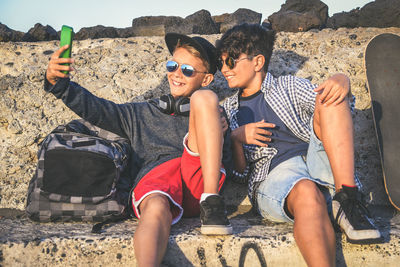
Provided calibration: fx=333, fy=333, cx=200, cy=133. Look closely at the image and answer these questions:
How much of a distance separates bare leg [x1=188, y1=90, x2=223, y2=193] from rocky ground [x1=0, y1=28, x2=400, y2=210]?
55.0 inches

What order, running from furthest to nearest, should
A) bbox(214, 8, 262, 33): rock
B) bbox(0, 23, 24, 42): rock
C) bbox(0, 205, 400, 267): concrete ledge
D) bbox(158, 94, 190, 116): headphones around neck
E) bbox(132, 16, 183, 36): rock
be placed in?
bbox(214, 8, 262, 33): rock → bbox(132, 16, 183, 36): rock → bbox(0, 23, 24, 42): rock → bbox(158, 94, 190, 116): headphones around neck → bbox(0, 205, 400, 267): concrete ledge

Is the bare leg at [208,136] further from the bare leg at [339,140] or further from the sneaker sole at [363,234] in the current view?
the sneaker sole at [363,234]

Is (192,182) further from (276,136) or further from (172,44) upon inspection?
(172,44)

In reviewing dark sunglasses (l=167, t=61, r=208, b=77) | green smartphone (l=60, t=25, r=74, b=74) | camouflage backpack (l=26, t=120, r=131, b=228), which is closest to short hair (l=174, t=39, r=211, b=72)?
dark sunglasses (l=167, t=61, r=208, b=77)

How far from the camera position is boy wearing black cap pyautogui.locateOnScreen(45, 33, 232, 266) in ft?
6.00

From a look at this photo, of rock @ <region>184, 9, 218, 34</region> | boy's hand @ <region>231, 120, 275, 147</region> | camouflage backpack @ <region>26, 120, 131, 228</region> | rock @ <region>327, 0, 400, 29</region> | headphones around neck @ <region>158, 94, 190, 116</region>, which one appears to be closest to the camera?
camouflage backpack @ <region>26, 120, 131, 228</region>

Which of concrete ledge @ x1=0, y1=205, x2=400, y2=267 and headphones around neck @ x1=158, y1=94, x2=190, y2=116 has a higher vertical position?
headphones around neck @ x1=158, y1=94, x2=190, y2=116

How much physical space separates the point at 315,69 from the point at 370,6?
4.16 ft

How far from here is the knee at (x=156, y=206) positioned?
1.82 meters

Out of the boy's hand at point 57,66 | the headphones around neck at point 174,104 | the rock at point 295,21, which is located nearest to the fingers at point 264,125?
the headphones around neck at point 174,104

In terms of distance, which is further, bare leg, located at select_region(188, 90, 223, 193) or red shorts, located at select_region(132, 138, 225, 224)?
red shorts, located at select_region(132, 138, 225, 224)

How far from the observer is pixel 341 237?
74.3 inches

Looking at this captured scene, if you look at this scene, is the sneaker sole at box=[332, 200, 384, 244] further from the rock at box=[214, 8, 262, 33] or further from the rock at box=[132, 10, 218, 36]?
the rock at box=[214, 8, 262, 33]

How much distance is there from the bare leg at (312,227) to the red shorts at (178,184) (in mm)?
532
